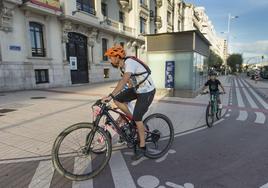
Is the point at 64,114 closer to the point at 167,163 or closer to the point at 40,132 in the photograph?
the point at 40,132

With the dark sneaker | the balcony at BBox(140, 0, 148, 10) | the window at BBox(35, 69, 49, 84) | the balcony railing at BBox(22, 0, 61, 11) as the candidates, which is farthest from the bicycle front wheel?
the balcony at BBox(140, 0, 148, 10)

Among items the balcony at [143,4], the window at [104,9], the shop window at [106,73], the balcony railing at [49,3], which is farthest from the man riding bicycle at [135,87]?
the balcony at [143,4]

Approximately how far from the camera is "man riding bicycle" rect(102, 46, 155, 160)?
11.2 feet

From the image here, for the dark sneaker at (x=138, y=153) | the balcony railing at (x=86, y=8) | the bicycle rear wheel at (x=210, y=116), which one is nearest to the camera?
the dark sneaker at (x=138, y=153)

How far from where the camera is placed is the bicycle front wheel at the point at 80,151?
316cm

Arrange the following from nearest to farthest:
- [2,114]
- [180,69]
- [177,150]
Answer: [177,150]
[2,114]
[180,69]

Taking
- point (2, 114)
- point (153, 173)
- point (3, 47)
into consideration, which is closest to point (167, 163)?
point (153, 173)

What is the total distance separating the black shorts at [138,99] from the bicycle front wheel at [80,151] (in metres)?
0.64

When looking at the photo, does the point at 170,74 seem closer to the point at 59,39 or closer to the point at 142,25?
the point at 59,39

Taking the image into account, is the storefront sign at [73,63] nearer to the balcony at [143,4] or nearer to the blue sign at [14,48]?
the blue sign at [14,48]

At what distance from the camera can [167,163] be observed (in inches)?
148

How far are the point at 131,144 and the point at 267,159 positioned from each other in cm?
259

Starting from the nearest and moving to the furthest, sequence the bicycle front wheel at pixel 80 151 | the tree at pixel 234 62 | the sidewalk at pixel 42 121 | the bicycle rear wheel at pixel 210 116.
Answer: the bicycle front wheel at pixel 80 151 → the sidewalk at pixel 42 121 → the bicycle rear wheel at pixel 210 116 → the tree at pixel 234 62

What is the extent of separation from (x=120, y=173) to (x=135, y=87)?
1.46 metres
